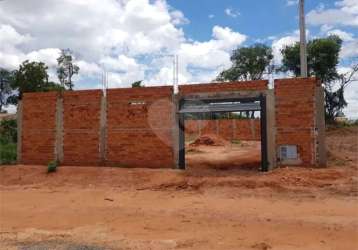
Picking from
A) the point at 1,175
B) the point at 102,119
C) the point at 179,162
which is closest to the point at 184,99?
the point at 179,162

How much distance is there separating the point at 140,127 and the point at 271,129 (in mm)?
4160

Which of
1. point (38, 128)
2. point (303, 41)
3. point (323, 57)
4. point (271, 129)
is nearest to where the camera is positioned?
point (271, 129)

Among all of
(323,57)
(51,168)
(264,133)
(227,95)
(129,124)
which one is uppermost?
(323,57)

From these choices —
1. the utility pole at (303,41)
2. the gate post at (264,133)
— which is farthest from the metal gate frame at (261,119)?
the utility pole at (303,41)

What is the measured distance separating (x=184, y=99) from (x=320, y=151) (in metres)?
4.31

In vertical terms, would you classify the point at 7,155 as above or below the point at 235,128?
below

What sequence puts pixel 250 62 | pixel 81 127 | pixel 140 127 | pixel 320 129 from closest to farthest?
pixel 320 129 < pixel 140 127 < pixel 81 127 < pixel 250 62

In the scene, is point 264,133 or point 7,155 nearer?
point 264,133

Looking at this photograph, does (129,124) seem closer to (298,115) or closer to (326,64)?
(298,115)

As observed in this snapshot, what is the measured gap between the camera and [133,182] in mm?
12219

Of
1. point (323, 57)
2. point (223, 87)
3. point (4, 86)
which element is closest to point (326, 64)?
point (323, 57)

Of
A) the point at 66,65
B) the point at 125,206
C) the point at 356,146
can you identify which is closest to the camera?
the point at 125,206

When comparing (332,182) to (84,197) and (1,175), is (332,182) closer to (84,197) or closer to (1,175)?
(84,197)

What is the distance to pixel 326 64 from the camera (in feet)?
91.9
